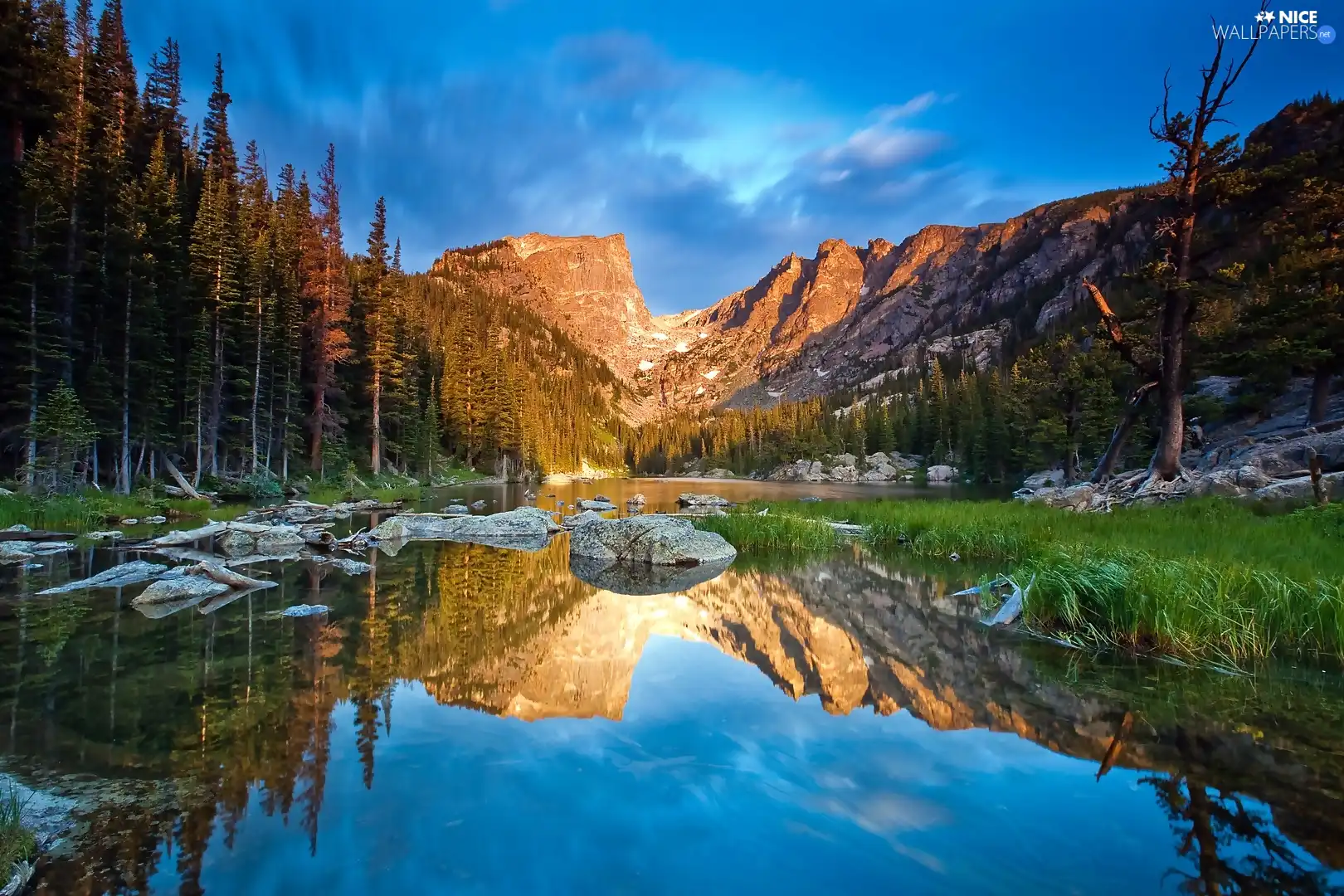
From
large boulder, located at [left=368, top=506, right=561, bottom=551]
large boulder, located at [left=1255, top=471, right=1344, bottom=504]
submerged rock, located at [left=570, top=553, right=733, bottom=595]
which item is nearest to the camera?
submerged rock, located at [left=570, top=553, right=733, bottom=595]

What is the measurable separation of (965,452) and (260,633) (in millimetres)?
87099

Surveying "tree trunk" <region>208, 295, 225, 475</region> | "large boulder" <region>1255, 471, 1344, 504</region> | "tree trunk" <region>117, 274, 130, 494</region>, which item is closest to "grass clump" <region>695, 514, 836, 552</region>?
"large boulder" <region>1255, 471, 1344, 504</region>

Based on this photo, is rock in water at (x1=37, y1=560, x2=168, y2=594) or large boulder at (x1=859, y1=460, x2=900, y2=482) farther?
large boulder at (x1=859, y1=460, x2=900, y2=482)

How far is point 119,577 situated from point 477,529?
1182 cm

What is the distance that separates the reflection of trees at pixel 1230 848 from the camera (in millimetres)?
3445

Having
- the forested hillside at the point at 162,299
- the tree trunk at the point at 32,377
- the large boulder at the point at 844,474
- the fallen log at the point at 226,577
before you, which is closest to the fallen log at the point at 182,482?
the forested hillside at the point at 162,299

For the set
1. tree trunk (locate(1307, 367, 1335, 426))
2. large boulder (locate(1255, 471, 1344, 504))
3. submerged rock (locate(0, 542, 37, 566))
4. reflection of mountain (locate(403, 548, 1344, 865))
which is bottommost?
reflection of mountain (locate(403, 548, 1344, 865))

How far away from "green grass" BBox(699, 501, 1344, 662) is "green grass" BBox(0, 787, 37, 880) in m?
10.6

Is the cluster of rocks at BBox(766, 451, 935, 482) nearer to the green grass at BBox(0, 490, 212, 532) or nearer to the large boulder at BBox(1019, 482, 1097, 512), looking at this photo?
the large boulder at BBox(1019, 482, 1097, 512)

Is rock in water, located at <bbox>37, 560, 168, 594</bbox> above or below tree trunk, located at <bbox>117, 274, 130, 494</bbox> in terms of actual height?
below

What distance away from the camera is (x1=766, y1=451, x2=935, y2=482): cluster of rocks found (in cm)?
10250

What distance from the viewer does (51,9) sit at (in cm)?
2716

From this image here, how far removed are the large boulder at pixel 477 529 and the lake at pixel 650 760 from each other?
1161 cm

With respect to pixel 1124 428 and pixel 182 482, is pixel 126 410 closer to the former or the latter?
pixel 182 482
